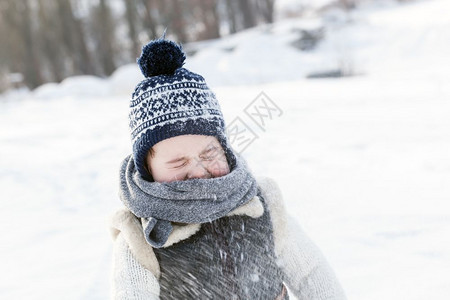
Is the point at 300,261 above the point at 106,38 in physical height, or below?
above

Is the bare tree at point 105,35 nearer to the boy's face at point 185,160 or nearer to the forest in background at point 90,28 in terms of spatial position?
the forest in background at point 90,28

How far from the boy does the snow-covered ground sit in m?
0.62

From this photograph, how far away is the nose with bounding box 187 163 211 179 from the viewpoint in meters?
1.13

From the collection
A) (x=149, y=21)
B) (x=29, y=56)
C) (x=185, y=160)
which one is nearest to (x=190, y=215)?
(x=185, y=160)

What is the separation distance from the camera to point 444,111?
155 inches

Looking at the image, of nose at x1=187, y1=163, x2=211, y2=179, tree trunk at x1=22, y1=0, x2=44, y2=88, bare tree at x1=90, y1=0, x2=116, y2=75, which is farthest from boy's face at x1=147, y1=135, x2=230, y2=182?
tree trunk at x1=22, y1=0, x2=44, y2=88

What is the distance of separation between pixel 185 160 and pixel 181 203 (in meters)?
0.13

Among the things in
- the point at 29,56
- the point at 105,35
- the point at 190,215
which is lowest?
the point at 29,56

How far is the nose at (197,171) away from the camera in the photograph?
113cm

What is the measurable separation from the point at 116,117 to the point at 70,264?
4142mm

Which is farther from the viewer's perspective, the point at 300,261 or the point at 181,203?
the point at 300,261

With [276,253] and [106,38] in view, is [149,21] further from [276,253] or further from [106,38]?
[276,253]

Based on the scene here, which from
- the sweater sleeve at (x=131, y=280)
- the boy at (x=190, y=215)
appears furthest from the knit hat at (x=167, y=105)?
the sweater sleeve at (x=131, y=280)

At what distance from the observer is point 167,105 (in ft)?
3.84
